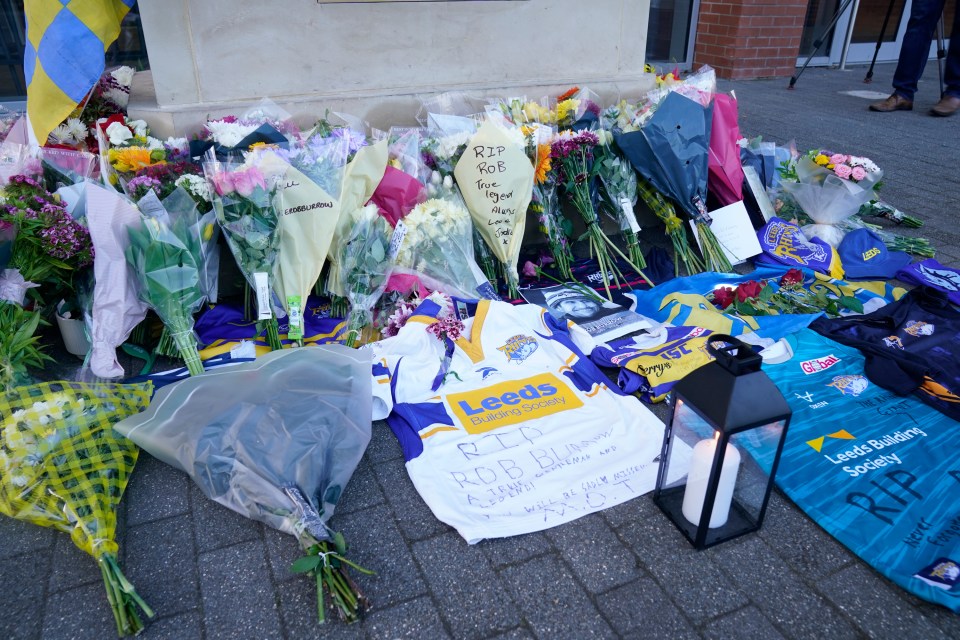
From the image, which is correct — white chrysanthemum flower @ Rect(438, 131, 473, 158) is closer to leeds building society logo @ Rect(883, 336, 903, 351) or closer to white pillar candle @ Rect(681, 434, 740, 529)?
white pillar candle @ Rect(681, 434, 740, 529)

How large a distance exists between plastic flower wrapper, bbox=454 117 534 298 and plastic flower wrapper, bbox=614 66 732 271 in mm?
690

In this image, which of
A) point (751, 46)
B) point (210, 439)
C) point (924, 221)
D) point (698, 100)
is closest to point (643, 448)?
point (210, 439)

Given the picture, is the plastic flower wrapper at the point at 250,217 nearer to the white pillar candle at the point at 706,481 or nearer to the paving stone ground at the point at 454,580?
the paving stone ground at the point at 454,580

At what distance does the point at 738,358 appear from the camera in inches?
74.3

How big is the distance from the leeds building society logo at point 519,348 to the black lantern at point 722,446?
3.00 feet

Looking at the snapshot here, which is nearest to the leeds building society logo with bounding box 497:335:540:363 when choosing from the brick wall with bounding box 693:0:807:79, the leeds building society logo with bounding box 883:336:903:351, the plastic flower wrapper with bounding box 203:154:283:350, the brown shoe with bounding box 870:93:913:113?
the plastic flower wrapper with bounding box 203:154:283:350

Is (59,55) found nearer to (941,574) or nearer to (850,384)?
(850,384)

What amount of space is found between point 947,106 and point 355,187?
24.3ft

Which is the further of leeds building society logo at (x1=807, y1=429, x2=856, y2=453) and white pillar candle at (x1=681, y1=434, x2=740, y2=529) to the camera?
leeds building society logo at (x1=807, y1=429, x2=856, y2=453)

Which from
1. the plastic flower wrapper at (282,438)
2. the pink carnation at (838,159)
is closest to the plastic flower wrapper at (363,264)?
the plastic flower wrapper at (282,438)

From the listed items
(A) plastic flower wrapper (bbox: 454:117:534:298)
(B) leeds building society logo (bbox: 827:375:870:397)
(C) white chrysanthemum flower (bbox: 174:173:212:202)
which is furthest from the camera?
(A) plastic flower wrapper (bbox: 454:117:534:298)

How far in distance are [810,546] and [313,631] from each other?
5.11 ft

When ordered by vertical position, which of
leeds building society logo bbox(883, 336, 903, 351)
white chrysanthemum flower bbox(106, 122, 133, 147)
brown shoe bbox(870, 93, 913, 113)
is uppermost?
white chrysanthemum flower bbox(106, 122, 133, 147)

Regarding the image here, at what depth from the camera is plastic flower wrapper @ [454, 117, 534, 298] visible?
11.4 ft
